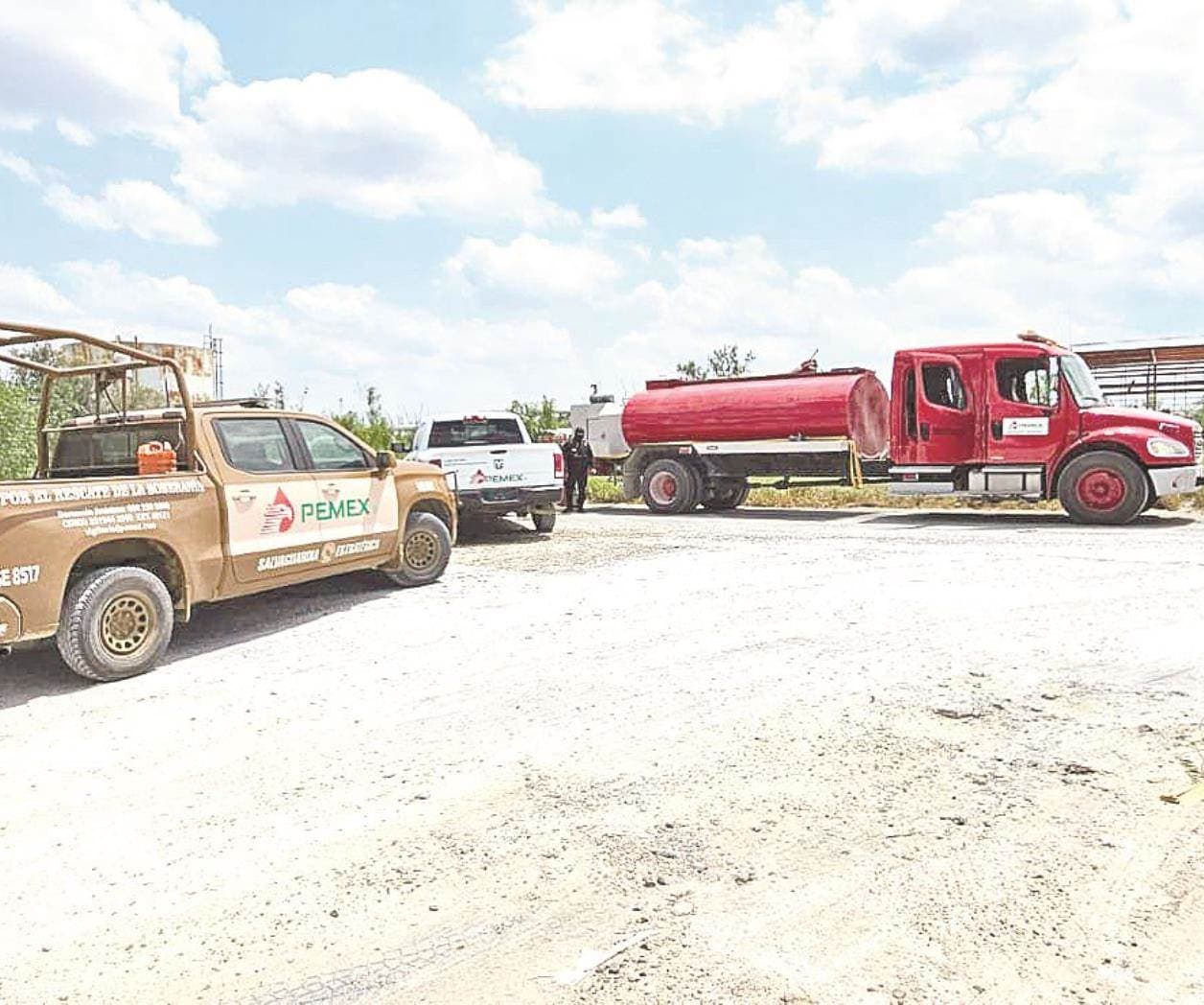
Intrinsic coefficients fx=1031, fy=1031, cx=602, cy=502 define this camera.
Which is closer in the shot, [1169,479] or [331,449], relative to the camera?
[331,449]

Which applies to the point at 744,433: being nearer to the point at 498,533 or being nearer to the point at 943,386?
the point at 943,386

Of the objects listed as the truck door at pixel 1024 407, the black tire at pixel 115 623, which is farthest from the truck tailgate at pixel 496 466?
the truck door at pixel 1024 407

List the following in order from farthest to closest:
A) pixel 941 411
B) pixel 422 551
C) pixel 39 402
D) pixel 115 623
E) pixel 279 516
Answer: pixel 941 411 < pixel 422 551 < pixel 39 402 < pixel 279 516 < pixel 115 623

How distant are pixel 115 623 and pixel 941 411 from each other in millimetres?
13357

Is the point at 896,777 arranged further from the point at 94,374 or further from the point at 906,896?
the point at 94,374

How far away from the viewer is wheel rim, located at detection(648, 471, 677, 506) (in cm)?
1970

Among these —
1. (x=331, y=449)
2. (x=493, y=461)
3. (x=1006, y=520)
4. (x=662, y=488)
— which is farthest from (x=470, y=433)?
(x=1006, y=520)

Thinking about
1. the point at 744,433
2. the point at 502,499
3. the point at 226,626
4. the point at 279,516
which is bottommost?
the point at 226,626

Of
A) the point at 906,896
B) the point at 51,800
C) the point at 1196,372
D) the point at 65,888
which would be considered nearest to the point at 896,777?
the point at 906,896

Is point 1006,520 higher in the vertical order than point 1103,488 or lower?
lower

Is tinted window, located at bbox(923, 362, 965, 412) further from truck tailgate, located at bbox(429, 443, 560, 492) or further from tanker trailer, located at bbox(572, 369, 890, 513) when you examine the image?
truck tailgate, located at bbox(429, 443, 560, 492)

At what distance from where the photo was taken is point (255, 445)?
331 inches

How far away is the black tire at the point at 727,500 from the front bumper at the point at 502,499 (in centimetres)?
661

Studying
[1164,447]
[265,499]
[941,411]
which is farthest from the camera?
[941,411]
